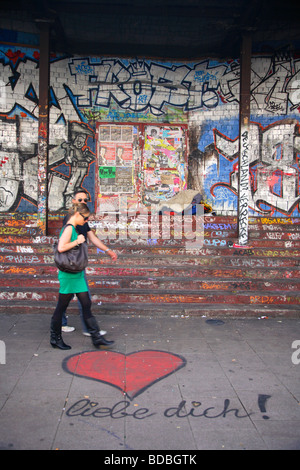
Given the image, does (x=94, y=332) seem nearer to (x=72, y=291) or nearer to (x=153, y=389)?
(x=72, y=291)

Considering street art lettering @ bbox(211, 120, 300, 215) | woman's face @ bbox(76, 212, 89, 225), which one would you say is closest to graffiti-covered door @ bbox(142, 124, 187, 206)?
street art lettering @ bbox(211, 120, 300, 215)

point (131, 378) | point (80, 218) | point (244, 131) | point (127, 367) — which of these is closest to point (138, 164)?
point (244, 131)

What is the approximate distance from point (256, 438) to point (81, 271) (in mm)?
2802

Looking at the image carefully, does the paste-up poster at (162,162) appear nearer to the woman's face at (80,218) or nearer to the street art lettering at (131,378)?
the woman's face at (80,218)

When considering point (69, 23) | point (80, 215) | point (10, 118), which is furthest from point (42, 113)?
point (80, 215)

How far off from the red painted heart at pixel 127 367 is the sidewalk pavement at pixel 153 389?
1 cm

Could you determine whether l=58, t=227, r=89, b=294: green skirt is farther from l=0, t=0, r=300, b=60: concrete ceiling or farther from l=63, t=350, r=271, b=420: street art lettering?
l=0, t=0, r=300, b=60: concrete ceiling

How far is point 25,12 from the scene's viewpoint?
985cm

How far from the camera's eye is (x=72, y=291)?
4770 mm

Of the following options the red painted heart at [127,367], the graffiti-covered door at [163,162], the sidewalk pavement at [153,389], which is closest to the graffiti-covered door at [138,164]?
the graffiti-covered door at [163,162]

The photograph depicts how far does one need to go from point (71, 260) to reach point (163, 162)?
6.72 m

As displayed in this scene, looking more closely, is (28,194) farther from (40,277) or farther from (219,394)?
(219,394)

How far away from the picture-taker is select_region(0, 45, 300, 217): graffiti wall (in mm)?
10336

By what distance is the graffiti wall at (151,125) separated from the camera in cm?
1034
